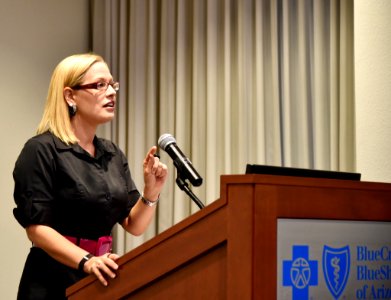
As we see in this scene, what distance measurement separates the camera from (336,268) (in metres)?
1.31

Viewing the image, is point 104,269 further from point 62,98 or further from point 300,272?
point 62,98

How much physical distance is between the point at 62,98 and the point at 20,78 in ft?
6.68

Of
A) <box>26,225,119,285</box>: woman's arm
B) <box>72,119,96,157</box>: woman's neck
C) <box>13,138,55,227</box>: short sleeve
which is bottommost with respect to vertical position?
<box>26,225,119,285</box>: woman's arm

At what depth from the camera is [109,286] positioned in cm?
145

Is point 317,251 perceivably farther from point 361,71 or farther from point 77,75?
point 361,71

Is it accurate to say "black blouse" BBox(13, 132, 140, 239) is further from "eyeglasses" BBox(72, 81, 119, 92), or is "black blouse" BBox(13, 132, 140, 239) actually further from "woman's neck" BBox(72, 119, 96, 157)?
"eyeglasses" BBox(72, 81, 119, 92)

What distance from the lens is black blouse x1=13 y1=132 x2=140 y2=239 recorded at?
1.97m

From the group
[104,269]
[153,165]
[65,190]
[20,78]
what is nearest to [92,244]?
[65,190]

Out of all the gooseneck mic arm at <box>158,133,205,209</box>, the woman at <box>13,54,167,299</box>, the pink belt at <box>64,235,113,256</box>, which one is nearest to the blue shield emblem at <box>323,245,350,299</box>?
the gooseneck mic arm at <box>158,133,205,209</box>

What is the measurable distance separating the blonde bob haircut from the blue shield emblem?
113 cm

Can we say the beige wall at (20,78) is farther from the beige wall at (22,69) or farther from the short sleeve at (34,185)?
the short sleeve at (34,185)

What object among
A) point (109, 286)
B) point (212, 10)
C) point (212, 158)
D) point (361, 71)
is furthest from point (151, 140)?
point (109, 286)

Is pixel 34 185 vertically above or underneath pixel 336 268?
above

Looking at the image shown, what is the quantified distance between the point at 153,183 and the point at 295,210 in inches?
37.8
